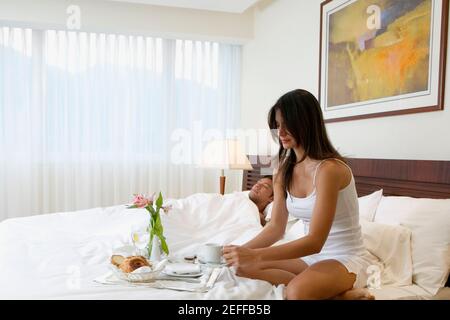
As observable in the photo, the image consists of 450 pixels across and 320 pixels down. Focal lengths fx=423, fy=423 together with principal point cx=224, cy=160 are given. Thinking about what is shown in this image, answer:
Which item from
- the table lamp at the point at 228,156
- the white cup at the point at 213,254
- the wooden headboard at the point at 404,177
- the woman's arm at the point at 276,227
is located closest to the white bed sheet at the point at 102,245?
the white cup at the point at 213,254

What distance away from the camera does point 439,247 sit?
1.70m

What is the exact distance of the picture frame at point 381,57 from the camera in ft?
6.81

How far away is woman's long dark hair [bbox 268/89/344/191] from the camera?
152cm

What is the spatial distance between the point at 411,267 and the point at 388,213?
306 millimetres

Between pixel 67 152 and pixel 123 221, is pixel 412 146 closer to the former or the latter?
pixel 123 221

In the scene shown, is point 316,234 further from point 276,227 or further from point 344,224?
point 276,227

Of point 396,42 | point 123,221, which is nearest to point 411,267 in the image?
point 396,42

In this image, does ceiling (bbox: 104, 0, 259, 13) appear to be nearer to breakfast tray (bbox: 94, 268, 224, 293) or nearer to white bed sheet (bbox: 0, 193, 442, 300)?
white bed sheet (bbox: 0, 193, 442, 300)

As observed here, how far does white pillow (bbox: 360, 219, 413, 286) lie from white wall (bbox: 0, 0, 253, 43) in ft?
9.37

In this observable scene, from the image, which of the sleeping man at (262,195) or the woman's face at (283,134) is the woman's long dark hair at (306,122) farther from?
the sleeping man at (262,195)

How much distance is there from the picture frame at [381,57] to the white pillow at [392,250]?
0.70m

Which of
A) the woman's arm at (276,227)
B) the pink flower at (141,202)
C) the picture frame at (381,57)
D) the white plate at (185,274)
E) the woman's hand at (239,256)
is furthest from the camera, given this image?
the picture frame at (381,57)

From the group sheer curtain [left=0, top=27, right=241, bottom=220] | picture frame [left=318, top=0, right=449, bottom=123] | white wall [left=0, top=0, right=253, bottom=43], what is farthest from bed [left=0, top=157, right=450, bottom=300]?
white wall [left=0, top=0, right=253, bottom=43]

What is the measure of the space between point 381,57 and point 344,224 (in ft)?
4.21
